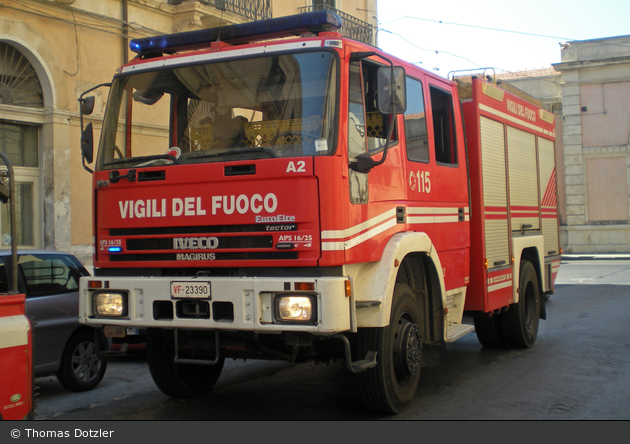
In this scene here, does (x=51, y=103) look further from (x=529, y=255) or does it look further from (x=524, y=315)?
(x=524, y=315)

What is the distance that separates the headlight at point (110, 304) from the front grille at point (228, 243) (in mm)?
403

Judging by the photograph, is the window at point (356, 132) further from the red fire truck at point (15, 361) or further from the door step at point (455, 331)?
the red fire truck at point (15, 361)

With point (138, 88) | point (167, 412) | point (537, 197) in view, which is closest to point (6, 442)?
point (167, 412)

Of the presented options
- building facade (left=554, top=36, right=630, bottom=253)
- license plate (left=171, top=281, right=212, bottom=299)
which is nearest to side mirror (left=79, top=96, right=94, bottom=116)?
license plate (left=171, top=281, right=212, bottom=299)

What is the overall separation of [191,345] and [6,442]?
5.85 ft

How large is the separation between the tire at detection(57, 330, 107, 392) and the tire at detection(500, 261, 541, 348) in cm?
484

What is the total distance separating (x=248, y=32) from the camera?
5469 mm

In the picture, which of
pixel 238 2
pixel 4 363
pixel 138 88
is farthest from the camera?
pixel 238 2

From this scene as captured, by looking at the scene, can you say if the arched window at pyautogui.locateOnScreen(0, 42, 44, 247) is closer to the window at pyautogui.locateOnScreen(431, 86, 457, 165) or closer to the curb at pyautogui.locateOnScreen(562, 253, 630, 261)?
the window at pyautogui.locateOnScreen(431, 86, 457, 165)

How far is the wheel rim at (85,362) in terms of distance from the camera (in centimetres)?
701

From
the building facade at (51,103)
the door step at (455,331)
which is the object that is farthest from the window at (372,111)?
the building facade at (51,103)

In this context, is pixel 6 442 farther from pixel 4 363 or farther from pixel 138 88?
pixel 138 88

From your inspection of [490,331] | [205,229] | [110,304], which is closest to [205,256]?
[205,229]

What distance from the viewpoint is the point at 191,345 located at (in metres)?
5.36
